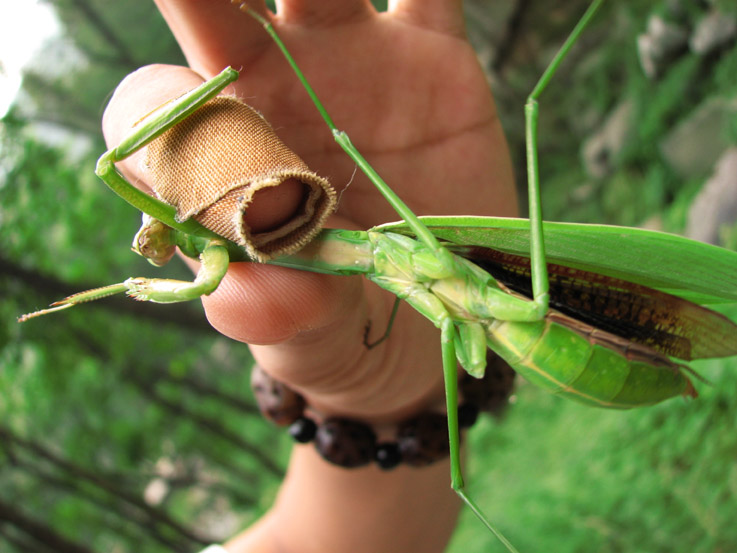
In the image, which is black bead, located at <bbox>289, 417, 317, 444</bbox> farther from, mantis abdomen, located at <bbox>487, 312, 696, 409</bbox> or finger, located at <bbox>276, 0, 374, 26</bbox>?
finger, located at <bbox>276, 0, 374, 26</bbox>

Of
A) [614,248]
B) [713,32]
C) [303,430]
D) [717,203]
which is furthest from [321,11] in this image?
[713,32]

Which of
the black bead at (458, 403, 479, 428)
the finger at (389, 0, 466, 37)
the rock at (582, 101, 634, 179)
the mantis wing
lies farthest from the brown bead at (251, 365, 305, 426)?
the rock at (582, 101, 634, 179)

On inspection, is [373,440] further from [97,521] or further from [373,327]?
[97,521]

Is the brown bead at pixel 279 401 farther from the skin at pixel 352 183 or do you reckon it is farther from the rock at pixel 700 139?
the rock at pixel 700 139

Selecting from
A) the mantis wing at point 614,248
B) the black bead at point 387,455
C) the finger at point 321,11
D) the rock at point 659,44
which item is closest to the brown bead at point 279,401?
the black bead at point 387,455

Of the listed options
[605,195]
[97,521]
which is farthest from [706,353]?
[97,521]

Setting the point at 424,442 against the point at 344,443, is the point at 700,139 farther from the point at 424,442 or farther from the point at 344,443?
the point at 344,443
